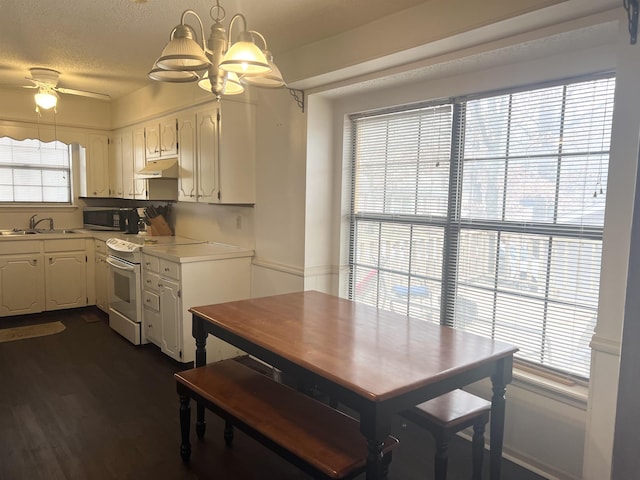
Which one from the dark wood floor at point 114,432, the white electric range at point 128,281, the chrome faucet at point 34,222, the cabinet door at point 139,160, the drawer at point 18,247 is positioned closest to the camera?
the dark wood floor at point 114,432

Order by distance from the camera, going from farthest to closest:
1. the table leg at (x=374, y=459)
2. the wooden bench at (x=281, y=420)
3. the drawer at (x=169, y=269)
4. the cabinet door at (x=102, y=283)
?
the cabinet door at (x=102, y=283) → the drawer at (x=169, y=269) → the wooden bench at (x=281, y=420) → the table leg at (x=374, y=459)

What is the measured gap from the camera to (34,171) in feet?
17.7

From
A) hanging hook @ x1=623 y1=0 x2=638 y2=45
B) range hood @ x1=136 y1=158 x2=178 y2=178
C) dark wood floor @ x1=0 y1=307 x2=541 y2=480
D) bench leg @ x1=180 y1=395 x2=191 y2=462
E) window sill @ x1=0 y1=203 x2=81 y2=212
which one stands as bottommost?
dark wood floor @ x1=0 y1=307 x2=541 y2=480

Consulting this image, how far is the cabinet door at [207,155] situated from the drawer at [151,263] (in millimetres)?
646

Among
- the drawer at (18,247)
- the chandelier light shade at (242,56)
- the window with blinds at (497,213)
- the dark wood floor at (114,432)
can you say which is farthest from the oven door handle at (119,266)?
the chandelier light shade at (242,56)

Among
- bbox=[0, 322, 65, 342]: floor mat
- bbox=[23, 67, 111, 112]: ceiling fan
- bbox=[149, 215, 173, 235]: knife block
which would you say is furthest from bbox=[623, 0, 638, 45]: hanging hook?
bbox=[0, 322, 65, 342]: floor mat

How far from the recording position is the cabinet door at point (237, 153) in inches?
145

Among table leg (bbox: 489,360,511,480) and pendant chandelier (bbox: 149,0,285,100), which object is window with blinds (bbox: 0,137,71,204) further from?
table leg (bbox: 489,360,511,480)

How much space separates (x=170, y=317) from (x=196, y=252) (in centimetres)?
57

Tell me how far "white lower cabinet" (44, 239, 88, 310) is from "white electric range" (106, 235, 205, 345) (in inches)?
30.7

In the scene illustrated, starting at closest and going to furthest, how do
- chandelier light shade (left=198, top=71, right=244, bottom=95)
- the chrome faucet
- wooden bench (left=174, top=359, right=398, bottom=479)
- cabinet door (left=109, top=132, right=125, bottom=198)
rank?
1. wooden bench (left=174, top=359, right=398, bottom=479)
2. chandelier light shade (left=198, top=71, right=244, bottom=95)
3. the chrome faucet
4. cabinet door (left=109, top=132, right=125, bottom=198)

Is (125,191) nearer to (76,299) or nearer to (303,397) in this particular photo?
(76,299)

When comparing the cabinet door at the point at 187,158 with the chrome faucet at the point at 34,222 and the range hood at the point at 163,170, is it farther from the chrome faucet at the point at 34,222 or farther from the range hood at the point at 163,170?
the chrome faucet at the point at 34,222

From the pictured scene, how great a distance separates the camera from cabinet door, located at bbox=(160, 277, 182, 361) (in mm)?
3564
